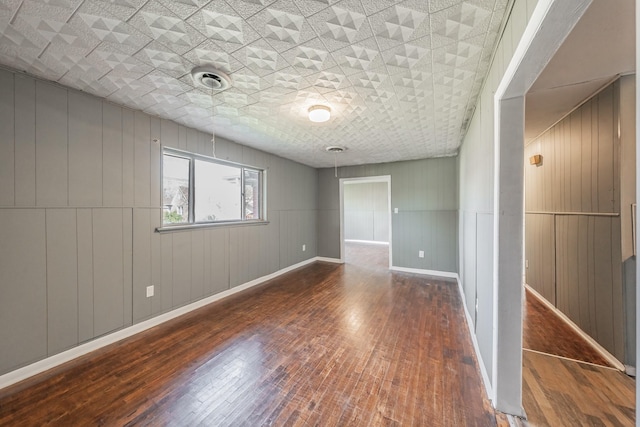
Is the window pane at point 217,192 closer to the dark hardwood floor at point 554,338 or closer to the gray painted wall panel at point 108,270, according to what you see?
the gray painted wall panel at point 108,270

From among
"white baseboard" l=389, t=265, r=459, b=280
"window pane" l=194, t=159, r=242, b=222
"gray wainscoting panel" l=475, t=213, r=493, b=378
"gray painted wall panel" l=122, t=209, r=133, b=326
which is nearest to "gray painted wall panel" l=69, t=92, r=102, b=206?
"gray painted wall panel" l=122, t=209, r=133, b=326

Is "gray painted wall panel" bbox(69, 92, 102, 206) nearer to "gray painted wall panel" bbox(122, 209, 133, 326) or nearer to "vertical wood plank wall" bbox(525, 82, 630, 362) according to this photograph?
"gray painted wall panel" bbox(122, 209, 133, 326)

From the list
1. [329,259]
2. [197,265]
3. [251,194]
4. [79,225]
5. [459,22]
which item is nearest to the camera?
[459,22]

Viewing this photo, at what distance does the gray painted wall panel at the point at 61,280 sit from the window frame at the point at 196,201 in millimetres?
728

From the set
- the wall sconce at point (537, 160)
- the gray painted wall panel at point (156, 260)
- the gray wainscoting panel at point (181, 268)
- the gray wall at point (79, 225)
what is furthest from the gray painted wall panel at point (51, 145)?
the wall sconce at point (537, 160)

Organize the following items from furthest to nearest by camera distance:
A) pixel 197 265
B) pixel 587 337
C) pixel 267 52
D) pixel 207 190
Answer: pixel 207 190 < pixel 197 265 < pixel 587 337 < pixel 267 52

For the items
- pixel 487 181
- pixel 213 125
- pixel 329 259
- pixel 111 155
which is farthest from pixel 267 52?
pixel 329 259

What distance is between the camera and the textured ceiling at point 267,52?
1.24m

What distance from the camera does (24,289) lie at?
180cm

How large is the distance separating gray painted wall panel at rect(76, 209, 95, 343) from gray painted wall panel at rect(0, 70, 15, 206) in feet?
1.35

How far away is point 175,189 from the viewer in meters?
2.95

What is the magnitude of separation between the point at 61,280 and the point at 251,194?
2.60m

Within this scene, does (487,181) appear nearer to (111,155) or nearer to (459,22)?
(459,22)

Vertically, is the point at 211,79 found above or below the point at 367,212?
above
